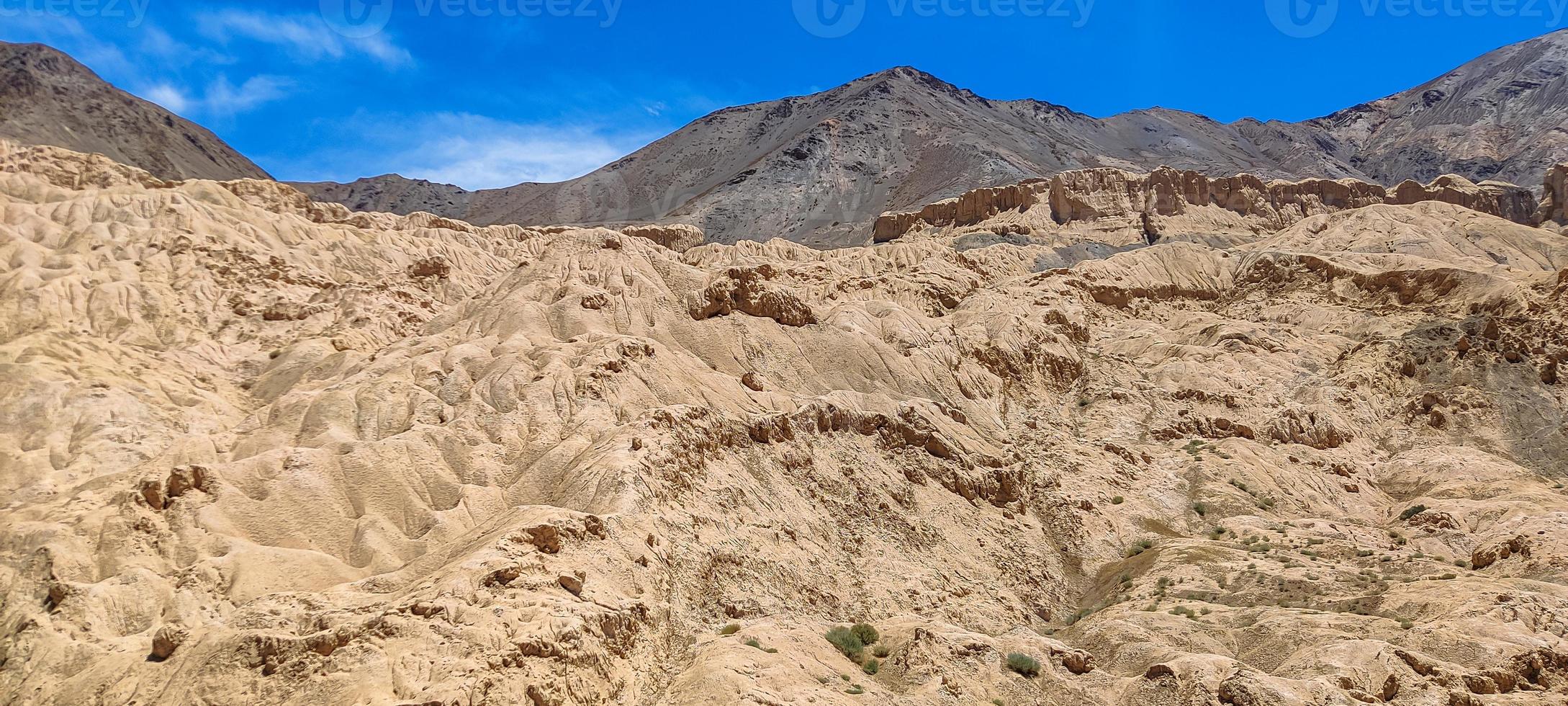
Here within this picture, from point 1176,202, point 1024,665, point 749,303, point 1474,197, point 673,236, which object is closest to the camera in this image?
point 1024,665

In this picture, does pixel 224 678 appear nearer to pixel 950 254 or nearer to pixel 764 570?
pixel 764 570

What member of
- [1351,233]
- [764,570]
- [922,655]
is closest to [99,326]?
[764,570]

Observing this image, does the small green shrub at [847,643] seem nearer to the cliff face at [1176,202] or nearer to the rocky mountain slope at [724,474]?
the rocky mountain slope at [724,474]

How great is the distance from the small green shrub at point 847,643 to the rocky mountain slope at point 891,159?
111406 mm

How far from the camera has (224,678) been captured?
2097 cm

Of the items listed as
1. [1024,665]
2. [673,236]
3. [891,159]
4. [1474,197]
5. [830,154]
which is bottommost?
[1024,665]

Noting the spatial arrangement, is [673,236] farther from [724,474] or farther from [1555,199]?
[1555,199]

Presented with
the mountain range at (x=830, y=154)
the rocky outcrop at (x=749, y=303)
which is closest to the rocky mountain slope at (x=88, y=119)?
the mountain range at (x=830, y=154)

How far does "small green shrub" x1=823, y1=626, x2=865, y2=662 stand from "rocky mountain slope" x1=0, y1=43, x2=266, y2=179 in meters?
130

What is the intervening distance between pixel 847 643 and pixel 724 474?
8.98 m

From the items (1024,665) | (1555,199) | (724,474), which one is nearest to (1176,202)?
(1555,199)

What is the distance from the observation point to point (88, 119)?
13288cm

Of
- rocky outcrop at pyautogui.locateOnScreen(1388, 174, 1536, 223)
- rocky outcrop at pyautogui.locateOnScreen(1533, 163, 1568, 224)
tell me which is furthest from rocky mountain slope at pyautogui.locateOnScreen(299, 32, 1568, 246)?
rocky outcrop at pyautogui.locateOnScreen(1533, 163, 1568, 224)

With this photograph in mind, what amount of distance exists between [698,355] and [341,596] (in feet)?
82.5
